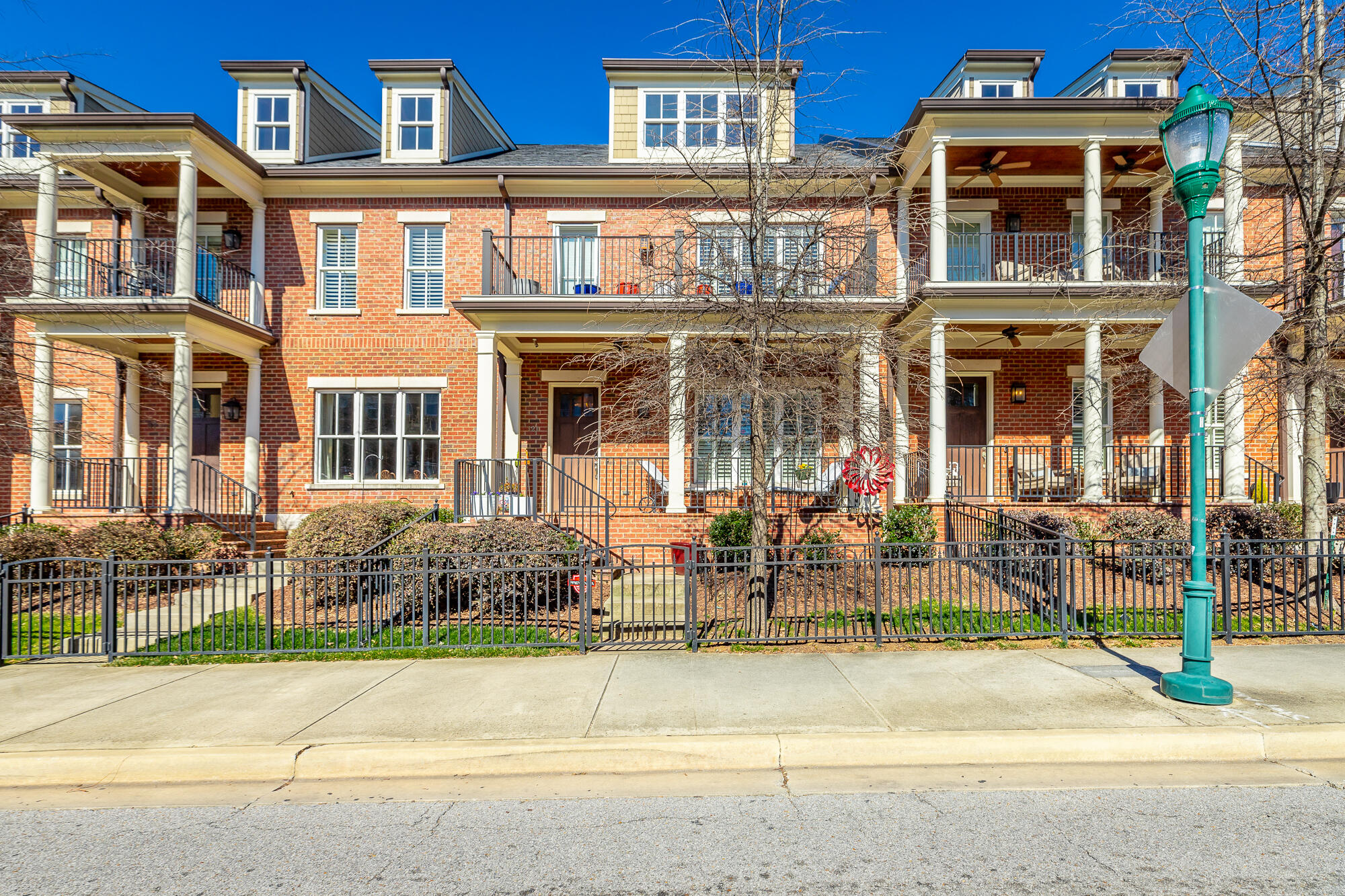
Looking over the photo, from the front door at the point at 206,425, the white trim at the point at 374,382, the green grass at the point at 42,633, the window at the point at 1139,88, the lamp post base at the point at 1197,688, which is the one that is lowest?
the green grass at the point at 42,633

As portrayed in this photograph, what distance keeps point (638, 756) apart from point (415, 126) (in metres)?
15.7

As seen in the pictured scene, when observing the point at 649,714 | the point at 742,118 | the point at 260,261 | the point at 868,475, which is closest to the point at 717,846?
the point at 649,714

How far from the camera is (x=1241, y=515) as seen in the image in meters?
11.7

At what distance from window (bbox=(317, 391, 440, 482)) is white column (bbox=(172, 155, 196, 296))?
314 cm

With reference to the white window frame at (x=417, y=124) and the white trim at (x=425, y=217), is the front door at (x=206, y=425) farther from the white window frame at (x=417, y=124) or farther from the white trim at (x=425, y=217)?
the white window frame at (x=417, y=124)

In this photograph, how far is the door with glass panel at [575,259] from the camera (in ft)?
45.1

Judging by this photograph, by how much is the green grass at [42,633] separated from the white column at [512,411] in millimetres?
7101

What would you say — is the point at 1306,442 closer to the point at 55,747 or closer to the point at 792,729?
the point at 792,729

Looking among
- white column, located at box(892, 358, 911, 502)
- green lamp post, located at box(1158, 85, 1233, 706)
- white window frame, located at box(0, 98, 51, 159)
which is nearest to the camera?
green lamp post, located at box(1158, 85, 1233, 706)

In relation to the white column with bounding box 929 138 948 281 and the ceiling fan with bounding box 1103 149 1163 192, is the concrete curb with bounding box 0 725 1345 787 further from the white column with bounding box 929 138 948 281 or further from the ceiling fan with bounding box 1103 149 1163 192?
the ceiling fan with bounding box 1103 149 1163 192

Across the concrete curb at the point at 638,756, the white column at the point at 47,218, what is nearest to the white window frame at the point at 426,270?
the white column at the point at 47,218

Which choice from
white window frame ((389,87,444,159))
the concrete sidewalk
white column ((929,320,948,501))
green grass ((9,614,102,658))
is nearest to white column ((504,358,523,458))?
white window frame ((389,87,444,159))

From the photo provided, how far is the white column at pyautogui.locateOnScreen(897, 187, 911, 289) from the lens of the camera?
1097 centimetres

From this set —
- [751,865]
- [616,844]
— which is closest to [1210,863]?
[751,865]
